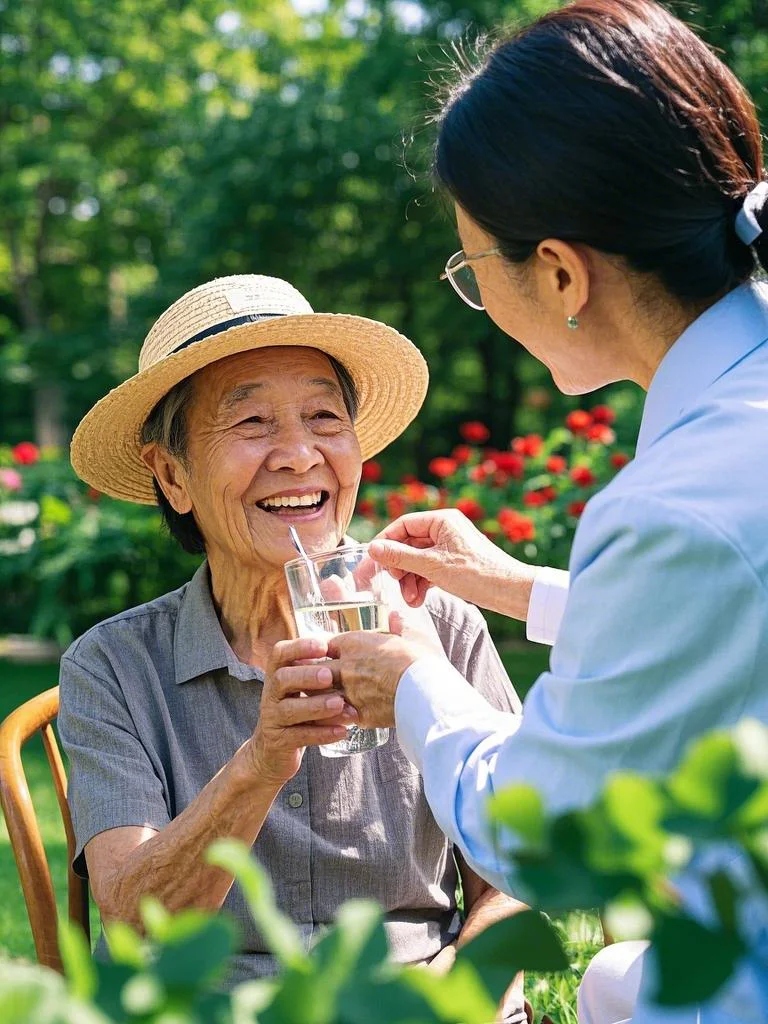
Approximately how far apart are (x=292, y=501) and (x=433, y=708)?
1.21m

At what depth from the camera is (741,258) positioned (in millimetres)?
1812

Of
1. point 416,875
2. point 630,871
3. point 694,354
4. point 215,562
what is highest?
point 694,354

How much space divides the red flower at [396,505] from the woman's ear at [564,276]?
6071 mm

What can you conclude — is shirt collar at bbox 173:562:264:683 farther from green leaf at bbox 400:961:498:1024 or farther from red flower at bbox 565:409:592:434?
red flower at bbox 565:409:592:434

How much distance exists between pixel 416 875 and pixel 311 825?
246 millimetres

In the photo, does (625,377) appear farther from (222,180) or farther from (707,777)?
(222,180)

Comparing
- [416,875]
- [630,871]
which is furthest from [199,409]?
[630,871]

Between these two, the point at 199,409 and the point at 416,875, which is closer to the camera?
the point at 416,875

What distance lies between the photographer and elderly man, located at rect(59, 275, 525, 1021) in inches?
94.8

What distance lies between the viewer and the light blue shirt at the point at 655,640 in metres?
1.42

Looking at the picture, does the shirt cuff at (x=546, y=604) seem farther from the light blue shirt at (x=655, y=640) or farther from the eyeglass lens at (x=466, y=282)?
the light blue shirt at (x=655, y=640)

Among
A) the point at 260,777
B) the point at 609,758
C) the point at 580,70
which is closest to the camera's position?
the point at 609,758

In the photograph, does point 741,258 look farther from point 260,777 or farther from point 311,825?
point 311,825

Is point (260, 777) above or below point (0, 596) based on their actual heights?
above
